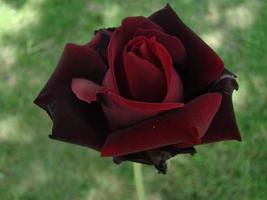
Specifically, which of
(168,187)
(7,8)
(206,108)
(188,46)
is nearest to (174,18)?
(188,46)

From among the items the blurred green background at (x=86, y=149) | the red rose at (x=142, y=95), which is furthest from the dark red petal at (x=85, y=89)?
the blurred green background at (x=86, y=149)

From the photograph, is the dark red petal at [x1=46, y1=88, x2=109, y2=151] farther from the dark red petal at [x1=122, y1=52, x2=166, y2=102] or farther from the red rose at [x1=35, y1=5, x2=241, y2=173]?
the dark red petal at [x1=122, y1=52, x2=166, y2=102]

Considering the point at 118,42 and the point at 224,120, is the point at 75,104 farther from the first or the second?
the point at 224,120


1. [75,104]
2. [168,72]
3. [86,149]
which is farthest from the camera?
[86,149]

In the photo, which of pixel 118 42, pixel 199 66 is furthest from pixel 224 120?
pixel 118 42

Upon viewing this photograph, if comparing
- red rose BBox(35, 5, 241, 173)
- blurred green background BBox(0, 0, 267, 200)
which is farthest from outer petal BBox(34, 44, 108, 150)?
blurred green background BBox(0, 0, 267, 200)

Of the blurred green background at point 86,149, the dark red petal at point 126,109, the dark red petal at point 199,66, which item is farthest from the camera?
the blurred green background at point 86,149

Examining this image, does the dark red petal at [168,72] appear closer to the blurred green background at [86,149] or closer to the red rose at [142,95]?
the red rose at [142,95]

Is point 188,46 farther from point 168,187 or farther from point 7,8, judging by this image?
point 7,8
